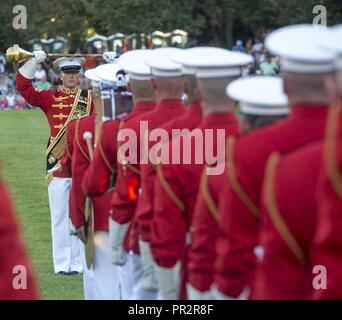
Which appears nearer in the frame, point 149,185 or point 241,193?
point 241,193

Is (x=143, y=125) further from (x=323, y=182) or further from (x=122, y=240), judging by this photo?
(x=323, y=182)

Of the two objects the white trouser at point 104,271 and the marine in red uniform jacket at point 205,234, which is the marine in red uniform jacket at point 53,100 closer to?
the white trouser at point 104,271

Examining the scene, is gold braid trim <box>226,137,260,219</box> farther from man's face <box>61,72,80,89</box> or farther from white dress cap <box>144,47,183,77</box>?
man's face <box>61,72,80,89</box>

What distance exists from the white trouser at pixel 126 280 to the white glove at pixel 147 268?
83 cm

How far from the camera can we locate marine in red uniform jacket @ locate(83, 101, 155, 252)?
331 inches

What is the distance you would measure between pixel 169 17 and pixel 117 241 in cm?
4408

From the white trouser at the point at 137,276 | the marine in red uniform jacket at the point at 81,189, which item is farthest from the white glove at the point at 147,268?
the marine in red uniform jacket at the point at 81,189

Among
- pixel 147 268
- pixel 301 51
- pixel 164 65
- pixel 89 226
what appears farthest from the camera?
pixel 89 226

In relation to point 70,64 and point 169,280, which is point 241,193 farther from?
point 70,64

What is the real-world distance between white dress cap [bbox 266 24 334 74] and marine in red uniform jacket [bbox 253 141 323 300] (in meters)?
0.33

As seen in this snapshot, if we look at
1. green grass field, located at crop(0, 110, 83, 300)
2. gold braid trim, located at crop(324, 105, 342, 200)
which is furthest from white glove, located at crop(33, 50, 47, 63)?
Result: gold braid trim, located at crop(324, 105, 342, 200)

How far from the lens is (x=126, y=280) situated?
8.63m

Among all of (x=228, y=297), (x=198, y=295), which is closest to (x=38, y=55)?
(x=198, y=295)
